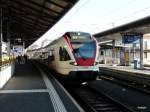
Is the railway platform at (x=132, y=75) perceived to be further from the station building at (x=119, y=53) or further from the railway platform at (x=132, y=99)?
the station building at (x=119, y=53)

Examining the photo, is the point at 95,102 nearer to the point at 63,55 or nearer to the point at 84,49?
the point at 84,49

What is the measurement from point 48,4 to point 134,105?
14795 millimetres

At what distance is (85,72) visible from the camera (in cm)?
2195

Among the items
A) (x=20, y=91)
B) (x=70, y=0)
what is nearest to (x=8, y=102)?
(x=20, y=91)

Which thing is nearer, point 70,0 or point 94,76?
point 94,76

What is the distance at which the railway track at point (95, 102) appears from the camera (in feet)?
52.2

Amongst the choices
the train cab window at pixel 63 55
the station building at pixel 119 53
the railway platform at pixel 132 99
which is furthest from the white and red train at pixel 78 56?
the station building at pixel 119 53

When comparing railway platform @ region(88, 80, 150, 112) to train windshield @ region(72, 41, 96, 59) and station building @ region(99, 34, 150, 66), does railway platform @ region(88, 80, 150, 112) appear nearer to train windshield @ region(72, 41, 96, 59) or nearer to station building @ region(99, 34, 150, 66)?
train windshield @ region(72, 41, 96, 59)

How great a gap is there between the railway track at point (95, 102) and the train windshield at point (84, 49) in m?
2.10

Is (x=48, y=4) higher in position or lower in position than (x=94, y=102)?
higher

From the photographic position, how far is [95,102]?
18172 millimetres

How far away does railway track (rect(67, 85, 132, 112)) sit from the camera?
15898mm

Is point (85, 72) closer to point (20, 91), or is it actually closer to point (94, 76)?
point (94, 76)

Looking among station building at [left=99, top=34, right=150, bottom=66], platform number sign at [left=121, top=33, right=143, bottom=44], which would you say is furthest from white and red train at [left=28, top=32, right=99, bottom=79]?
station building at [left=99, top=34, right=150, bottom=66]
